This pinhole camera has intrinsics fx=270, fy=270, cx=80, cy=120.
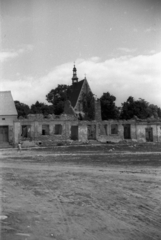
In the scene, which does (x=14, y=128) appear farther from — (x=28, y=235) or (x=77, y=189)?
(x=28, y=235)

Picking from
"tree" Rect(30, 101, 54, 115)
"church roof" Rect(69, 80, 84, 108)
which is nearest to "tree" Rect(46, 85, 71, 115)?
"tree" Rect(30, 101, 54, 115)

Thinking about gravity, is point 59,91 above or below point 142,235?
above

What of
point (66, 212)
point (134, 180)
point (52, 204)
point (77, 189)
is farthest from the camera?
point (134, 180)

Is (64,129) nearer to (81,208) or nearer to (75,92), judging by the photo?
(75,92)

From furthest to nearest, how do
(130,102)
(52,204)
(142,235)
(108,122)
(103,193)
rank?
(130,102)
(108,122)
(103,193)
(52,204)
(142,235)

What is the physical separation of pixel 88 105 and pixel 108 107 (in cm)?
498

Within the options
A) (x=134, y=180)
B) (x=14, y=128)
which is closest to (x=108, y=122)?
(x=14, y=128)

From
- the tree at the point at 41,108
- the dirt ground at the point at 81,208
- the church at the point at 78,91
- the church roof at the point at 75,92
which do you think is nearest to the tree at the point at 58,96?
the tree at the point at 41,108

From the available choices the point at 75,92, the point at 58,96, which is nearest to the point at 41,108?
the point at 58,96

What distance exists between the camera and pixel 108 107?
5941 centimetres

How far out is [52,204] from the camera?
6.68 m

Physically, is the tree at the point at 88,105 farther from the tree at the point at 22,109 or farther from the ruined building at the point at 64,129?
the tree at the point at 22,109

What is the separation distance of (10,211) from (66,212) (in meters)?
1.28

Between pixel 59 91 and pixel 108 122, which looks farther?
pixel 59 91
